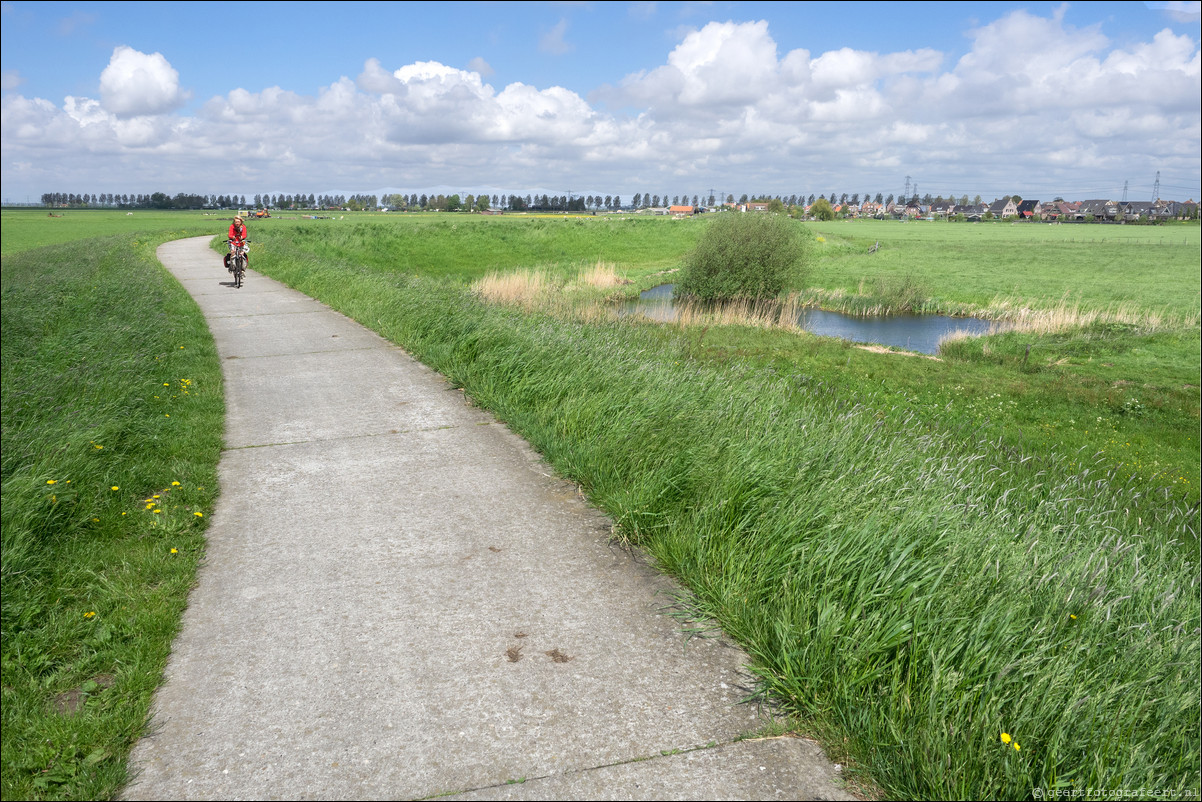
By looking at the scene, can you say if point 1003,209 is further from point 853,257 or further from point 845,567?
point 845,567

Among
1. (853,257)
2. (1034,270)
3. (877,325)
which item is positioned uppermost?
(853,257)

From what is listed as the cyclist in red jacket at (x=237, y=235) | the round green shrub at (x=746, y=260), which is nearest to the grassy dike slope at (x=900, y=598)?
the cyclist in red jacket at (x=237, y=235)

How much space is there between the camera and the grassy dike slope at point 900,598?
2.51 m

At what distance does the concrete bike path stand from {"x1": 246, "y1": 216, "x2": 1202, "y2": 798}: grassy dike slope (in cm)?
24

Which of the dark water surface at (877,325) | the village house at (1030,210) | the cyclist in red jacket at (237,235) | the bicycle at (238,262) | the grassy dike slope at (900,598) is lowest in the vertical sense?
the dark water surface at (877,325)

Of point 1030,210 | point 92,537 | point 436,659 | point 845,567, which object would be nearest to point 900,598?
point 845,567

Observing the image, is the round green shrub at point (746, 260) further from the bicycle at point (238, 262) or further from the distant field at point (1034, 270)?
the bicycle at point (238, 262)

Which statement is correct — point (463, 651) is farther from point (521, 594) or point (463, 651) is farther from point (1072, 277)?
point (1072, 277)

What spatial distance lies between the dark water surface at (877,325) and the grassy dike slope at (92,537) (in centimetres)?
1874

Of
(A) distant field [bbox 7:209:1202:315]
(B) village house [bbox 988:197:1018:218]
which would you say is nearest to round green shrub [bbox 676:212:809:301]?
(A) distant field [bbox 7:209:1202:315]

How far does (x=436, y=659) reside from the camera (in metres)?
3.14

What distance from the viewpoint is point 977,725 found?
248 centimetres

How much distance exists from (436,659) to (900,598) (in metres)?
1.99

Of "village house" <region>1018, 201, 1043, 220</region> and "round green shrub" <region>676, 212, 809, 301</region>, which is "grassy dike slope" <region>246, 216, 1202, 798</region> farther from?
"village house" <region>1018, 201, 1043, 220</region>
